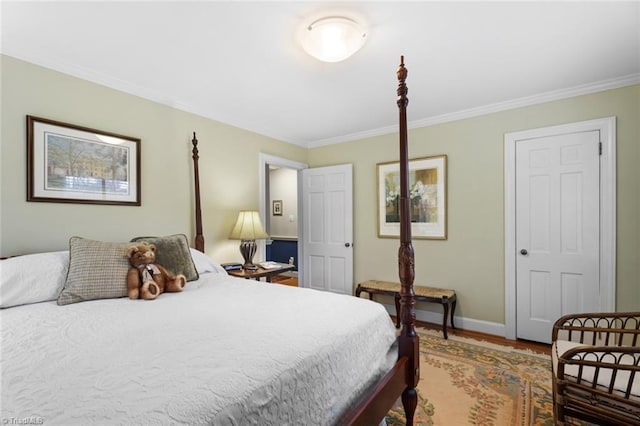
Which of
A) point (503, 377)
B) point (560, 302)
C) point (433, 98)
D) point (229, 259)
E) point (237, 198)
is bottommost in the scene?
point (503, 377)

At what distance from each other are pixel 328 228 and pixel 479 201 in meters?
1.88

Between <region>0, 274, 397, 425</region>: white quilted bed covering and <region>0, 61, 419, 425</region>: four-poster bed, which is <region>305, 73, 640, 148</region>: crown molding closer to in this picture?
<region>0, 61, 419, 425</region>: four-poster bed

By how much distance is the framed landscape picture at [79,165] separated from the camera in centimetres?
204

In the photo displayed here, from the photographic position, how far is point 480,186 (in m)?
3.15

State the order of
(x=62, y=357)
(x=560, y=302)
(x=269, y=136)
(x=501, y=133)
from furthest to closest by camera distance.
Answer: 1. (x=269, y=136)
2. (x=501, y=133)
3. (x=560, y=302)
4. (x=62, y=357)

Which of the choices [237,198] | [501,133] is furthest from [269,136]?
[501,133]

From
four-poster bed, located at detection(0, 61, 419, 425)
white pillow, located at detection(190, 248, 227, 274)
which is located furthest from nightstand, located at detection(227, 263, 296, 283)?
four-poster bed, located at detection(0, 61, 419, 425)

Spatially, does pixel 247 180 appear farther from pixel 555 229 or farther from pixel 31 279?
pixel 555 229

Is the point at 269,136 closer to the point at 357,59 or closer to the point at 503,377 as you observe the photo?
the point at 357,59

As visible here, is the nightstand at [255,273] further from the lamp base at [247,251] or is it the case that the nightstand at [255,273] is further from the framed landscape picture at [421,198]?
the framed landscape picture at [421,198]

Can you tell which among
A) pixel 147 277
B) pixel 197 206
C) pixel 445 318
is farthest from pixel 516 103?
pixel 147 277

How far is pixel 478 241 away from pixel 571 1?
2.14 metres

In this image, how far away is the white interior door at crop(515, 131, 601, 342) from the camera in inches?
104

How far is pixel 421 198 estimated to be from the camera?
350 cm
